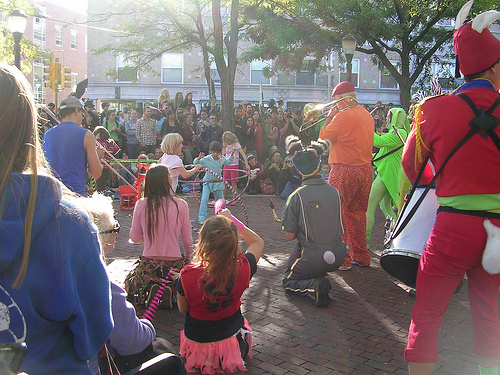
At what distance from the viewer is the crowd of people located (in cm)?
147

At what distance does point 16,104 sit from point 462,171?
7.78ft

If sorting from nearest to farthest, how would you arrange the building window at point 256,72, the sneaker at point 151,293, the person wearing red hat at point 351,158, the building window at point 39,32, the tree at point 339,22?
the sneaker at point 151,293 < the person wearing red hat at point 351,158 < the tree at point 339,22 < the building window at point 256,72 < the building window at point 39,32

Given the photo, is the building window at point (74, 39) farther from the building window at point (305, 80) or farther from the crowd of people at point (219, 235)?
the crowd of people at point (219, 235)

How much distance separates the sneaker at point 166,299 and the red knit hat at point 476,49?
137 inches

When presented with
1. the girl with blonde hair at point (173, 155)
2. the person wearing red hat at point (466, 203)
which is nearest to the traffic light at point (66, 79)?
the girl with blonde hair at point (173, 155)

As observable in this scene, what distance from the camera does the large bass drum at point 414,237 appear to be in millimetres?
3307

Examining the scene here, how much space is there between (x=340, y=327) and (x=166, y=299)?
175 centimetres

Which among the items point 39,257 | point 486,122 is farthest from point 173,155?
point 39,257

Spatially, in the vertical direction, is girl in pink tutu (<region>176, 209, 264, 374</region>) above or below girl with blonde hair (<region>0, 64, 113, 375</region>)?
below

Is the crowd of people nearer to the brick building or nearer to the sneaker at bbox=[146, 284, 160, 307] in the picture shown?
the sneaker at bbox=[146, 284, 160, 307]

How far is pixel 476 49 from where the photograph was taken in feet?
10.0

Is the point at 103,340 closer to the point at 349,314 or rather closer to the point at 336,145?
the point at 349,314

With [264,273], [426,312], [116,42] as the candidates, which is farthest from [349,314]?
[116,42]

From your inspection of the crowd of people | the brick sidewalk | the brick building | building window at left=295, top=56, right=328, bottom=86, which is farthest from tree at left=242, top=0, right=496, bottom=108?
the brick building
